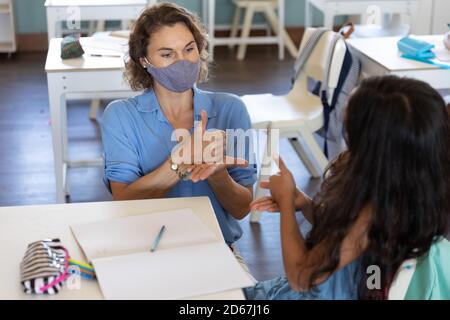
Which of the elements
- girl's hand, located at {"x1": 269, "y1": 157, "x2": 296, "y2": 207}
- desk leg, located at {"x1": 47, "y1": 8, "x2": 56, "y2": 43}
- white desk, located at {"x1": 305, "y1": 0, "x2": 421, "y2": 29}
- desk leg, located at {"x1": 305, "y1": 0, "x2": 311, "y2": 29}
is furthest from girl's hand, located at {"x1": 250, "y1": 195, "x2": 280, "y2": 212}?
desk leg, located at {"x1": 305, "y1": 0, "x2": 311, "y2": 29}

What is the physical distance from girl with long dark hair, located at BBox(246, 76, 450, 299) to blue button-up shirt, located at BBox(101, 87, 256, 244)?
56cm

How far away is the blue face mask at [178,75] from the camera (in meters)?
2.03

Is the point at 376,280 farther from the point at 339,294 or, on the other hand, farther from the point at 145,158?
the point at 145,158

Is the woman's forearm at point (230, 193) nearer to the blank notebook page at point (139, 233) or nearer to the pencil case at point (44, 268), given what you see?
the blank notebook page at point (139, 233)

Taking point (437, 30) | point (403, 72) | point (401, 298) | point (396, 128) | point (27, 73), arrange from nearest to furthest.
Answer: point (396, 128) < point (401, 298) < point (403, 72) < point (437, 30) < point (27, 73)

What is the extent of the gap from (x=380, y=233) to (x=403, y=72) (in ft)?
5.54

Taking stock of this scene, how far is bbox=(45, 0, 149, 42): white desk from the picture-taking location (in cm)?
391

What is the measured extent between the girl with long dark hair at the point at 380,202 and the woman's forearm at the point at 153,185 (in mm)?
467

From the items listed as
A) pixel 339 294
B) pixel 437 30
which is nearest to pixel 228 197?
pixel 339 294

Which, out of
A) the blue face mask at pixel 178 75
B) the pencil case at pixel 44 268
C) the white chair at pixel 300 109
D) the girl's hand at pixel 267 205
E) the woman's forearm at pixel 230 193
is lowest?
the white chair at pixel 300 109

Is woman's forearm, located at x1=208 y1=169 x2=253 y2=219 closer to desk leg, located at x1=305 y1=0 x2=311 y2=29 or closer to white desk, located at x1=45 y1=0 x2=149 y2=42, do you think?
white desk, located at x1=45 y1=0 x2=149 y2=42

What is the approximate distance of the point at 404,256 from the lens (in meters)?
1.41

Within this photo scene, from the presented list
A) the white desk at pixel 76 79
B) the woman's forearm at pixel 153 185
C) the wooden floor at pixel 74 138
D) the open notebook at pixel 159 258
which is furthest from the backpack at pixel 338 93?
the open notebook at pixel 159 258

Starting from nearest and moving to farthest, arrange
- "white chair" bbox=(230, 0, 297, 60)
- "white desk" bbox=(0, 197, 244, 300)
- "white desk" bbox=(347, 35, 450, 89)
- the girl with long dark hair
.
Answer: the girl with long dark hair → "white desk" bbox=(0, 197, 244, 300) → "white desk" bbox=(347, 35, 450, 89) → "white chair" bbox=(230, 0, 297, 60)
